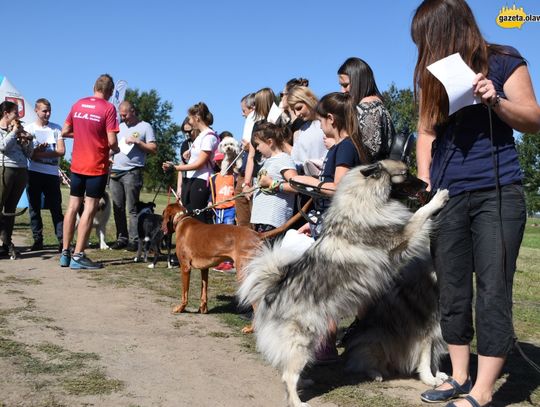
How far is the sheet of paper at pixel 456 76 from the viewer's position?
3084 millimetres

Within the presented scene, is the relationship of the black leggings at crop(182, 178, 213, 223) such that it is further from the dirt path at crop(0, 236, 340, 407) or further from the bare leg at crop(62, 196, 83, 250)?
the dirt path at crop(0, 236, 340, 407)

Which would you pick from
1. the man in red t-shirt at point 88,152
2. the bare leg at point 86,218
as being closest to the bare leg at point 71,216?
the man in red t-shirt at point 88,152

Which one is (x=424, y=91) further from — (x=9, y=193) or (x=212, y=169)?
(x=9, y=193)

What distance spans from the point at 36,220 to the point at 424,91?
7827 millimetres

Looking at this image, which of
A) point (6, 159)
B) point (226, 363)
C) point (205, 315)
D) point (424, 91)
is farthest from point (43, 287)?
point (424, 91)

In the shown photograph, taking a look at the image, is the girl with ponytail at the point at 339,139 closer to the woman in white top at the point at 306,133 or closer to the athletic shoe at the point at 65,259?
the woman in white top at the point at 306,133

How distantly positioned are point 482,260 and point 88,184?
5980 millimetres

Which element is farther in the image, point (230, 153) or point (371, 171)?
point (230, 153)

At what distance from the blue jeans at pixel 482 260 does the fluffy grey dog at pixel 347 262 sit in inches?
6.1

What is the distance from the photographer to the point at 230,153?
9.58 meters

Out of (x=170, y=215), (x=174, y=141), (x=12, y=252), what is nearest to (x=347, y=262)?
(x=170, y=215)

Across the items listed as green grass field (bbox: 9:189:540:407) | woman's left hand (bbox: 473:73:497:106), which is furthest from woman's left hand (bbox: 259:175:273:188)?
woman's left hand (bbox: 473:73:497:106)

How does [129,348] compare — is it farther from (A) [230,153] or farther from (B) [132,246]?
(B) [132,246]

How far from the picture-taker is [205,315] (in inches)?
232
